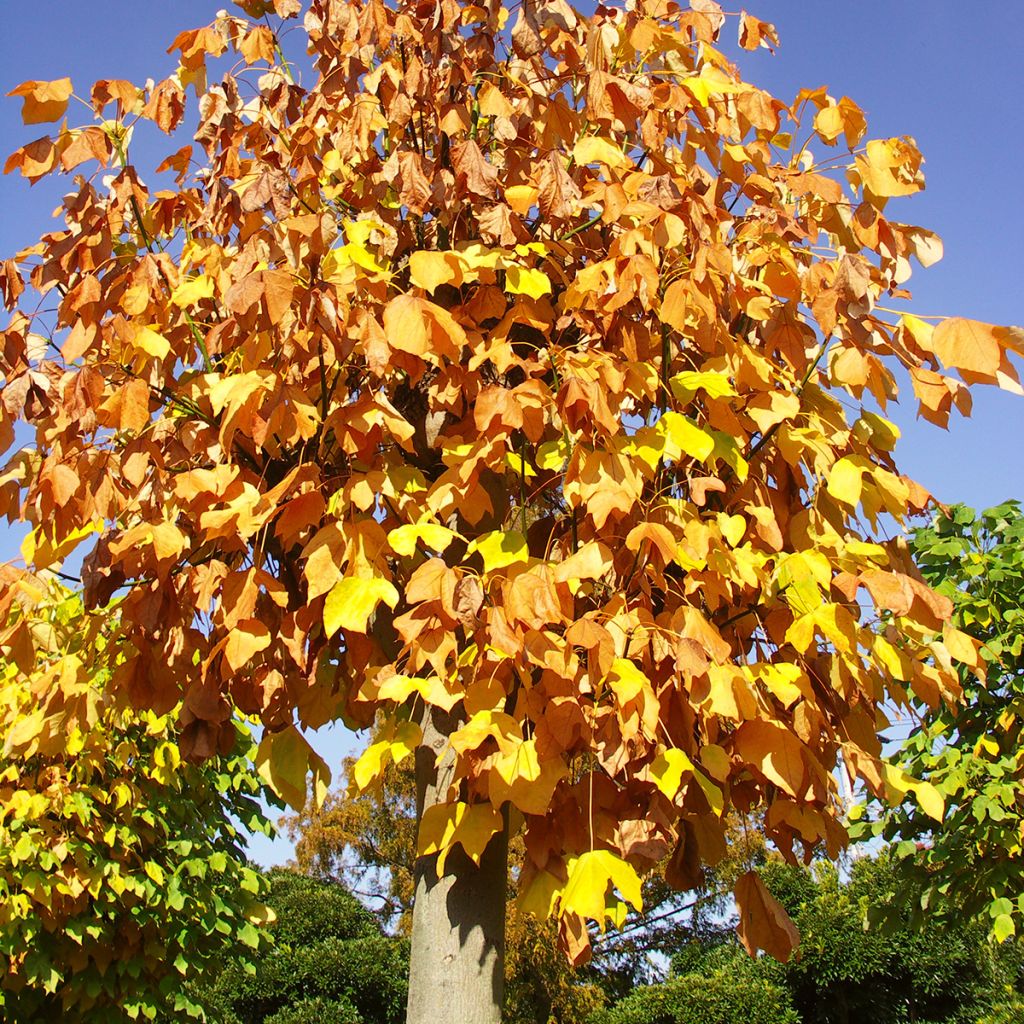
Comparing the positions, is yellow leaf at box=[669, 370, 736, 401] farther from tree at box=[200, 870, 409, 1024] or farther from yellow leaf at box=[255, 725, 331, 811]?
tree at box=[200, 870, 409, 1024]

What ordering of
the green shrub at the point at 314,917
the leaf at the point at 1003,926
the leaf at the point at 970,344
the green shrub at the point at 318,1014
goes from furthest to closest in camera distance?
1. the green shrub at the point at 314,917
2. the green shrub at the point at 318,1014
3. the leaf at the point at 1003,926
4. the leaf at the point at 970,344

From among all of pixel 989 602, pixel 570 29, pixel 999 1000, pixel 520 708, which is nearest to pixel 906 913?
pixel 989 602

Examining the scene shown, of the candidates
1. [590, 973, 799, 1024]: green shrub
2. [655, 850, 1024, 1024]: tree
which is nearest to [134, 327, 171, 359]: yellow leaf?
[590, 973, 799, 1024]: green shrub

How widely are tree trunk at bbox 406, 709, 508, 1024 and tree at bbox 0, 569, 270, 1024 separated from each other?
3.11 meters

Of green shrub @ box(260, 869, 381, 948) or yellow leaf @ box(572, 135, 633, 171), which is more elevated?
green shrub @ box(260, 869, 381, 948)

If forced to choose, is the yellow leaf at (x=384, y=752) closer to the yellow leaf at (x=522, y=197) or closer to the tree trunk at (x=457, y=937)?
the tree trunk at (x=457, y=937)

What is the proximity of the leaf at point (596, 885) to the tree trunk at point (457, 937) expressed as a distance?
1.46ft

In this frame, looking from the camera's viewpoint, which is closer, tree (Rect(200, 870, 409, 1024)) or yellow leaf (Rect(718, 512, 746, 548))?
yellow leaf (Rect(718, 512, 746, 548))

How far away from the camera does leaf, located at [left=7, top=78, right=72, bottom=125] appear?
1999mm

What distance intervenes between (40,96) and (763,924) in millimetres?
2189

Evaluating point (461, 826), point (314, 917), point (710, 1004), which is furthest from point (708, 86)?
point (314, 917)

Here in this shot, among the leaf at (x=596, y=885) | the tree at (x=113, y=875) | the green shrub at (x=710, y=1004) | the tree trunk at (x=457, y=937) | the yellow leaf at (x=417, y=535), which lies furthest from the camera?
the green shrub at (x=710, y=1004)

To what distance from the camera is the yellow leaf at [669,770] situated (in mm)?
1690

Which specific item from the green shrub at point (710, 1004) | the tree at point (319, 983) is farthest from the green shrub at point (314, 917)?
the green shrub at point (710, 1004)
